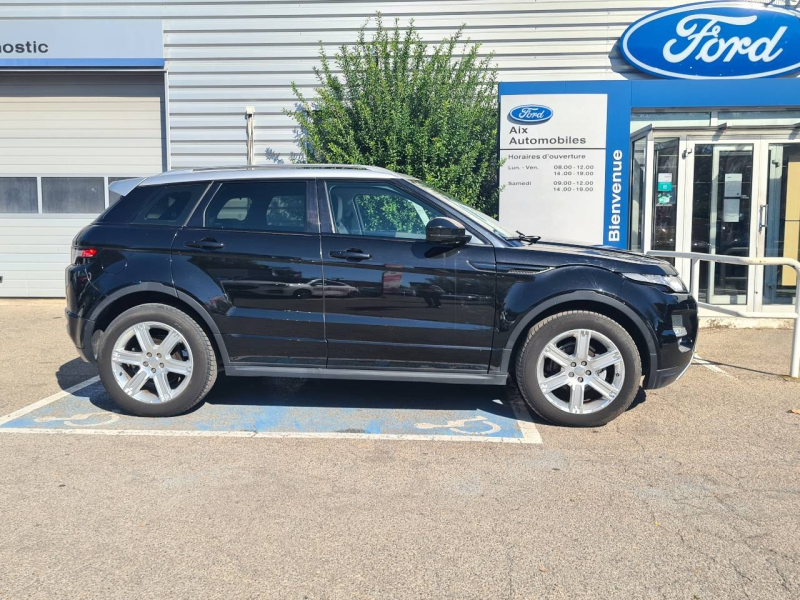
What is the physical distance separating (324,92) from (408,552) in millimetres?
8208

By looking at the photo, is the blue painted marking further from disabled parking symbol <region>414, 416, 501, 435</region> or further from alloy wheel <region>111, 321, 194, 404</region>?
alloy wheel <region>111, 321, 194, 404</region>

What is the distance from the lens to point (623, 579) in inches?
131

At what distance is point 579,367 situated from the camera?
17.9 ft

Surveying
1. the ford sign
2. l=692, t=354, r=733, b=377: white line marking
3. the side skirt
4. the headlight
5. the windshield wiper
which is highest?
the ford sign

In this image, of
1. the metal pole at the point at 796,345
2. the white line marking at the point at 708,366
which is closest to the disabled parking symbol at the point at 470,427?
the white line marking at the point at 708,366

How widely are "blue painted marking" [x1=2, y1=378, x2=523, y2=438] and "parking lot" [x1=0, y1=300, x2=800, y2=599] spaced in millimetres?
29

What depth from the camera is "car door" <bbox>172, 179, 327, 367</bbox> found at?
5.63 metres

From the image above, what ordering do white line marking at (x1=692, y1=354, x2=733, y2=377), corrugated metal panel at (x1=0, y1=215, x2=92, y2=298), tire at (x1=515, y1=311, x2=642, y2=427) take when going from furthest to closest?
corrugated metal panel at (x1=0, y1=215, x2=92, y2=298)
white line marking at (x1=692, y1=354, x2=733, y2=377)
tire at (x1=515, y1=311, x2=642, y2=427)

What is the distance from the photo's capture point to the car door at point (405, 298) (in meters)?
5.50

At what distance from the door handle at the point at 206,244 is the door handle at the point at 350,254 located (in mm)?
819

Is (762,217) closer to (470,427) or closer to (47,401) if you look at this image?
(470,427)

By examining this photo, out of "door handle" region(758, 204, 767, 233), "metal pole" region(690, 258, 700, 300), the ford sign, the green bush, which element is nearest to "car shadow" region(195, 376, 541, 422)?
the green bush

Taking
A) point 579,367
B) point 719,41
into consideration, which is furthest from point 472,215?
point 719,41

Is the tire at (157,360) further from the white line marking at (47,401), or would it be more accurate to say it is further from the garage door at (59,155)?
the garage door at (59,155)
